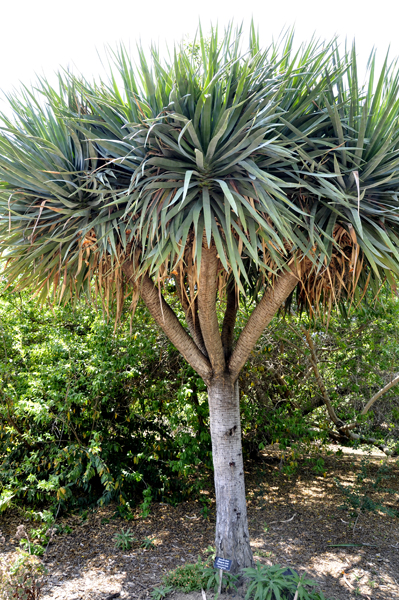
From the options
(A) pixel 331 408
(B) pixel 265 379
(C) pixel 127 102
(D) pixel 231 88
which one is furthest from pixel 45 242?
(A) pixel 331 408

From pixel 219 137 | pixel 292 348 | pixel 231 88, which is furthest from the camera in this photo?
pixel 292 348

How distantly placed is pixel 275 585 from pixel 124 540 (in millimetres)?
2125

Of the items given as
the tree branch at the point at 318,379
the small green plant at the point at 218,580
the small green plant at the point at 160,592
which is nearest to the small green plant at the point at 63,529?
the small green plant at the point at 160,592

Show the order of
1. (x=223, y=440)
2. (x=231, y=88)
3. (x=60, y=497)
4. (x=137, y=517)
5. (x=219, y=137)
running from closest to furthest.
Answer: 1. (x=219, y=137)
2. (x=231, y=88)
3. (x=223, y=440)
4. (x=60, y=497)
5. (x=137, y=517)

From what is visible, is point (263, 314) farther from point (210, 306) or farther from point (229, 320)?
point (229, 320)

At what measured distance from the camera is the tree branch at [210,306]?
10.6 ft

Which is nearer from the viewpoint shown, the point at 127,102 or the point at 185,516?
the point at 127,102

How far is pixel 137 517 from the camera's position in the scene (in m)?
5.17

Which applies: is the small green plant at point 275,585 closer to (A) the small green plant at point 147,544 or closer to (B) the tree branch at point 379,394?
(A) the small green plant at point 147,544

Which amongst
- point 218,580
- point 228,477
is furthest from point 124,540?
point 228,477

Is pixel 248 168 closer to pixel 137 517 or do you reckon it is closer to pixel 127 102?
pixel 127 102

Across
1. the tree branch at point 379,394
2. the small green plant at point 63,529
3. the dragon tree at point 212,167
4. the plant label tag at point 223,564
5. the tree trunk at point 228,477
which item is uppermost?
the dragon tree at point 212,167

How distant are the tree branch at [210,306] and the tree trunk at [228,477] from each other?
0.20m

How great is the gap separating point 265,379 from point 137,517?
8.00 ft
